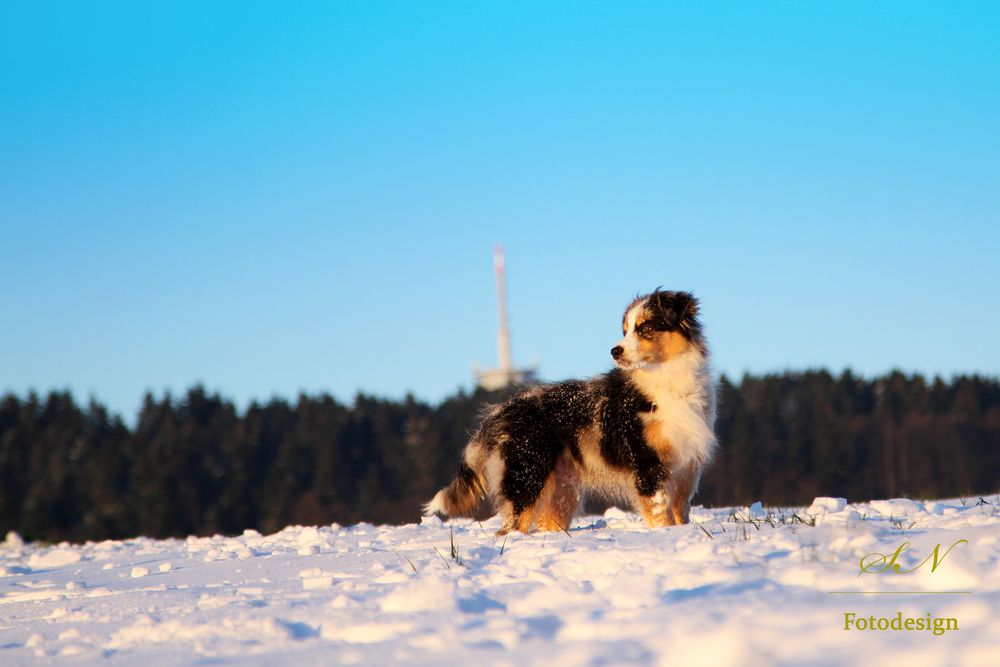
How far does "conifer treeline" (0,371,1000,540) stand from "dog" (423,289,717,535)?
50.7 m

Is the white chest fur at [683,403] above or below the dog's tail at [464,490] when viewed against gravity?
above

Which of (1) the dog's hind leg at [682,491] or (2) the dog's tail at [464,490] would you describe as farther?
(2) the dog's tail at [464,490]

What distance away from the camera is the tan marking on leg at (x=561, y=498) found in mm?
10094

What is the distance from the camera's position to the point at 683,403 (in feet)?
32.0

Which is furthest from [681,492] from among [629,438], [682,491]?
[629,438]

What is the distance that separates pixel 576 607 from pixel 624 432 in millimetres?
4673

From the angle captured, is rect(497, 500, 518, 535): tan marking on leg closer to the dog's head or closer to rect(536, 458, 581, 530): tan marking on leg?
rect(536, 458, 581, 530): tan marking on leg

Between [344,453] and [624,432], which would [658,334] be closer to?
[624,432]

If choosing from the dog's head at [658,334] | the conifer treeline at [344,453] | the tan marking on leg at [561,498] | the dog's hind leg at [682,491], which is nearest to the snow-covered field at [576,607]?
the dog's hind leg at [682,491]

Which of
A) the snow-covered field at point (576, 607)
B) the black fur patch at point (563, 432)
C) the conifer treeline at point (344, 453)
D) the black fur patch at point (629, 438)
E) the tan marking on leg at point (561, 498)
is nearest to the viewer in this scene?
the snow-covered field at point (576, 607)

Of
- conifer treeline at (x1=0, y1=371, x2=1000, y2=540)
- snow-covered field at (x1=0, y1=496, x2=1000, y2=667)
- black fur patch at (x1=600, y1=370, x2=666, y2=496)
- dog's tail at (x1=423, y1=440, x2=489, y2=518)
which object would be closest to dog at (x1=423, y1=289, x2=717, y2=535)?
black fur patch at (x1=600, y1=370, x2=666, y2=496)

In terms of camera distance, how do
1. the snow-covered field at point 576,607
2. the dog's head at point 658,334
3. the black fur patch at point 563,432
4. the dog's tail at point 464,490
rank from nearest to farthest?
the snow-covered field at point 576,607
the black fur patch at point 563,432
the dog's head at point 658,334
the dog's tail at point 464,490

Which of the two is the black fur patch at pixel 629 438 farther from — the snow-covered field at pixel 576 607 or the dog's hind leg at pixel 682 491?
the snow-covered field at pixel 576 607

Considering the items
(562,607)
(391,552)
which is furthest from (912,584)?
(391,552)
